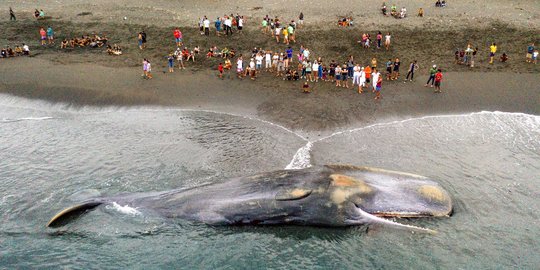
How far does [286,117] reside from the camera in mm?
27516

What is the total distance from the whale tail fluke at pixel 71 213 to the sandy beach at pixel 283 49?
1314 cm

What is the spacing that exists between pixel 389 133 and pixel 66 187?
675 inches

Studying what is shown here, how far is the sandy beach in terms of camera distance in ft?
95.7

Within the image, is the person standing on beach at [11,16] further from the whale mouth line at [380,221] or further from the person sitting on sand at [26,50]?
the whale mouth line at [380,221]

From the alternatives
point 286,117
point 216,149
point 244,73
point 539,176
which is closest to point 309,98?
point 286,117

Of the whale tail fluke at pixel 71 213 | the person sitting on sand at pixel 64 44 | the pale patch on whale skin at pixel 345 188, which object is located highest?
the person sitting on sand at pixel 64 44

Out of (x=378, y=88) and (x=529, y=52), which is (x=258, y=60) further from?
(x=529, y=52)

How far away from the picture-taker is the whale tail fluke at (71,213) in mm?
16047

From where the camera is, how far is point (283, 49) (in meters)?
37.9

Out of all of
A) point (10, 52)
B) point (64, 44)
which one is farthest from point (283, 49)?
point (10, 52)

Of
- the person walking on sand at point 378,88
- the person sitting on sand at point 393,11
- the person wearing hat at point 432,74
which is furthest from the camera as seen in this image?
the person sitting on sand at point 393,11

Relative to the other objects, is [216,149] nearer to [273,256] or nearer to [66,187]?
[66,187]

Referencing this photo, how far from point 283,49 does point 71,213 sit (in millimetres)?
25366

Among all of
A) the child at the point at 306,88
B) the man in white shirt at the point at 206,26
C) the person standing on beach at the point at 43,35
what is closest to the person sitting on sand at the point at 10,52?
the person standing on beach at the point at 43,35
